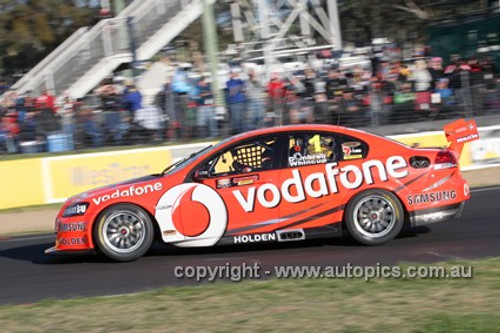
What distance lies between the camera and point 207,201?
9.34 meters

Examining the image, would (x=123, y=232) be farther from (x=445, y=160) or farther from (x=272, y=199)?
(x=445, y=160)

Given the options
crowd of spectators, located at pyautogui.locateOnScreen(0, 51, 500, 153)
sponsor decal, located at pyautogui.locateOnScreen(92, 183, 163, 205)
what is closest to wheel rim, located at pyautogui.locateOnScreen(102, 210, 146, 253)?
sponsor decal, located at pyautogui.locateOnScreen(92, 183, 163, 205)

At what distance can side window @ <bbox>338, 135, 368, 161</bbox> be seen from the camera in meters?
9.56

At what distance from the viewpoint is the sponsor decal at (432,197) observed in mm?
9477

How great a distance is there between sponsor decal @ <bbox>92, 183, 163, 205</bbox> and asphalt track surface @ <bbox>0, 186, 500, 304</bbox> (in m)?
0.73

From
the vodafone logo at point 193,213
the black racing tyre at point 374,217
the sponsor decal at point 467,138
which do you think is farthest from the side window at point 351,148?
the vodafone logo at point 193,213

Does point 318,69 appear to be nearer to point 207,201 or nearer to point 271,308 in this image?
point 207,201

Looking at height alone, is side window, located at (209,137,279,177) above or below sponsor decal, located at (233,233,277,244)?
above

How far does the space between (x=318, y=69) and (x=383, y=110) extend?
2.91 metres

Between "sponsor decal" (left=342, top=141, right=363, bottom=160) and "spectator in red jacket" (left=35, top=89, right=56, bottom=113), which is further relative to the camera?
"spectator in red jacket" (left=35, top=89, right=56, bottom=113)

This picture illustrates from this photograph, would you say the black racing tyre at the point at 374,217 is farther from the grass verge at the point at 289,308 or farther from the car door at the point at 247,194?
the grass verge at the point at 289,308

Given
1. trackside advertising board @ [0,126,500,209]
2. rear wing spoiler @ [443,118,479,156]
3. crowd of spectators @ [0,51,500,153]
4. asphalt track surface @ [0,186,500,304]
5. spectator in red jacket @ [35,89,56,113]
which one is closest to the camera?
asphalt track surface @ [0,186,500,304]

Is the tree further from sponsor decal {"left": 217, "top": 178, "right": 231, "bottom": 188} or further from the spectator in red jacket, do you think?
sponsor decal {"left": 217, "top": 178, "right": 231, "bottom": 188}

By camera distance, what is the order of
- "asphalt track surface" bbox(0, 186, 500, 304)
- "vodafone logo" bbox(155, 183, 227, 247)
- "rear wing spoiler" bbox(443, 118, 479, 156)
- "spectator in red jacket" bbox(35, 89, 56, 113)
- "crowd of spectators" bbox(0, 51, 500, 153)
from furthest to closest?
"spectator in red jacket" bbox(35, 89, 56, 113)
"crowd of spectators" bbox(0, 51, 500, 153)
"rear wing spoiler" bbox(443, 118, 479, 156)
"vodafone logo" bbox(155, 183, 227, 247)
"asphalt track surface" bbox(0, 186, 500, 304)
